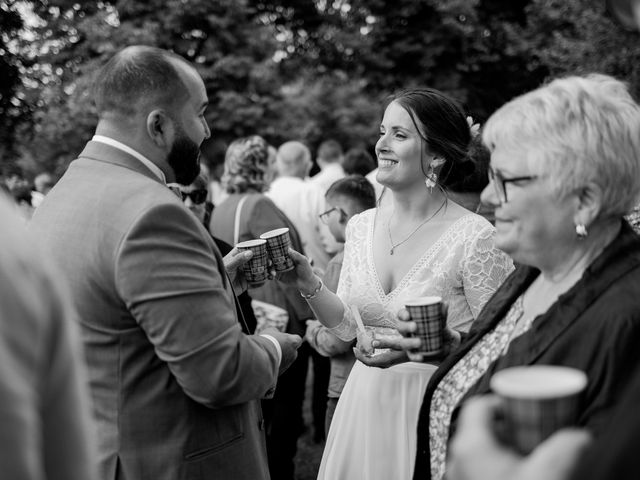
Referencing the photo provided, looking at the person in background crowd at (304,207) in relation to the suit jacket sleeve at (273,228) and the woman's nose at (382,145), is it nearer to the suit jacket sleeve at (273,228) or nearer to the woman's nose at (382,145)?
the suit jacket sleeve at (273,228)

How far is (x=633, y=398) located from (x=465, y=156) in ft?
7.33

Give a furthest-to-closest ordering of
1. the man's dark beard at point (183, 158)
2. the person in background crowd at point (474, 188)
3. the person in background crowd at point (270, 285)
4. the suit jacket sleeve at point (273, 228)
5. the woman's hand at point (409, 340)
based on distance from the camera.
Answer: the suit jacket sleeve at point (273, 228), the person in background crowd at point (270, 285), the person in background crowd at point (474, 188), the man's dark beard at point (183, 158), the woman's hand at point (409, 340)

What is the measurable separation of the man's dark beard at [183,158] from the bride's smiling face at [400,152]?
100 cm

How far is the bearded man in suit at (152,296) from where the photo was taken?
2053 millimetres

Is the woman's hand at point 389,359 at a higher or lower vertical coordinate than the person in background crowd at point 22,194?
higher

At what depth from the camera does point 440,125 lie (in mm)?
3156

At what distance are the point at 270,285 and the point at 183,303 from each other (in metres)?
2.98

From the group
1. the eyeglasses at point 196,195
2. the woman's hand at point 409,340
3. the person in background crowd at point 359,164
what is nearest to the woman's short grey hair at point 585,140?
the woman's hand at point 409,340

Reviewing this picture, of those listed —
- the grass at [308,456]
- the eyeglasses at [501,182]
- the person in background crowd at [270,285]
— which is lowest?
the grass at [308,456]

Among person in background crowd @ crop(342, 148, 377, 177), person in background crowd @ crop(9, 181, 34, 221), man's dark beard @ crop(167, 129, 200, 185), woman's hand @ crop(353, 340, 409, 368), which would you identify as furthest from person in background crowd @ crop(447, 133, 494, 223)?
person in background crowd @ crop(9, 181, 34, 221)

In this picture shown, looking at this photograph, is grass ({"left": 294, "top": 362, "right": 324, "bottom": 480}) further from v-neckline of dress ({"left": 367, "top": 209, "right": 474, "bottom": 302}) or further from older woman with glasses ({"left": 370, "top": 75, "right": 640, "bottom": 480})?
older woman with glasses ({"left": 370, "top": 75, "right": 640, "bottom": 480})

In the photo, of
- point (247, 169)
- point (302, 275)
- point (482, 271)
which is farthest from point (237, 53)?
point (482, 271)

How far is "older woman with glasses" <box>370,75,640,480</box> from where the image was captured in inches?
67.1

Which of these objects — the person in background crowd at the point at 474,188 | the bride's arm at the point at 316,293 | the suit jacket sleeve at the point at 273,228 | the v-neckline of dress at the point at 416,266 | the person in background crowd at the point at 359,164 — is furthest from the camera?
the person in background crowd at the point at 359,164
